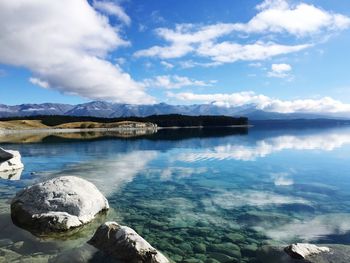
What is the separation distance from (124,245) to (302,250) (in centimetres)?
684

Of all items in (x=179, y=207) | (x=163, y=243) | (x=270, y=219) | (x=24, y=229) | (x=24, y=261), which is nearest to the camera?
(x=24, y=261)

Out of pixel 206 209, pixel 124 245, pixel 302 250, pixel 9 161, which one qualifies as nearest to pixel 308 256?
pixel 302 250

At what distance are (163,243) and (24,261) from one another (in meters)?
5.75

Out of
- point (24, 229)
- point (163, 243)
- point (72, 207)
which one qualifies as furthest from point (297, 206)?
point (24, 229)

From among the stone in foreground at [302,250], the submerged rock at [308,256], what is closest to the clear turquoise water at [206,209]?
the submerged rock at [308,256]

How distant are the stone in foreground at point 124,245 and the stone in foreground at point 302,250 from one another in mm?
4778

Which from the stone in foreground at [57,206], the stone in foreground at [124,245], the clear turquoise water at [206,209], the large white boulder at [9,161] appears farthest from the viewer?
the large white boulder at [9,161]

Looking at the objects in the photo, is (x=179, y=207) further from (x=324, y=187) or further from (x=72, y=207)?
(x=324, y=187)

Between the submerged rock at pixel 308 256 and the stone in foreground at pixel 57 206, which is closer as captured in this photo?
the submerged rock at pixel 308 256

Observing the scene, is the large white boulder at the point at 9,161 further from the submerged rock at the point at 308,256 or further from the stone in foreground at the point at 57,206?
the submerged rock at the point at 308,256

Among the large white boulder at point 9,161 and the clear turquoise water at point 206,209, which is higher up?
the large white boulder at point 9,161

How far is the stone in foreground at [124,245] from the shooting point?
13.6 metres

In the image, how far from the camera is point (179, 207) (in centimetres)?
2295

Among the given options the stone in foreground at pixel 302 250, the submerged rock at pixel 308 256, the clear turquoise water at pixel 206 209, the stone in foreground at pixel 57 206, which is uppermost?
the stone in foreground at pixel 57 206
